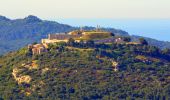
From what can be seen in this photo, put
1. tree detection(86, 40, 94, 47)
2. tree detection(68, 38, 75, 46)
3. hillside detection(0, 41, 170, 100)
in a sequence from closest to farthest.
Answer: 1. hillside detection(0, 41, 170, 100)
2. tree detection(86, 40, 94, 47)
3. tree detection(68, 38, 75, 46)

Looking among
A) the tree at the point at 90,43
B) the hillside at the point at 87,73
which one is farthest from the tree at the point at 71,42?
the tree at the point at 90,43

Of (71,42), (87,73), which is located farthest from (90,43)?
(87,73)

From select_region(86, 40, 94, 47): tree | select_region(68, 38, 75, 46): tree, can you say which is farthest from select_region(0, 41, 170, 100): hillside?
select_region(68, 38, 75, 46): tree

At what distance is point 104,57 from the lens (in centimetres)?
Answer: 11444

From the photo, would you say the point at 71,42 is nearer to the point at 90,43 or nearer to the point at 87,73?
the point at 90,43

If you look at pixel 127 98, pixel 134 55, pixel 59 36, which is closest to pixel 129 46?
pixel 134 55

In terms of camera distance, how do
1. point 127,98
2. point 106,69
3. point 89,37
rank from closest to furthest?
point 127,98 → point 106,69 → point 89,37

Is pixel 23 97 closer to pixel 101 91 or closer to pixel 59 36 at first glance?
pixel 101 91

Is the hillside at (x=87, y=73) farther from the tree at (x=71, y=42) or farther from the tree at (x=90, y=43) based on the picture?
the tree at (x=71, y=42)

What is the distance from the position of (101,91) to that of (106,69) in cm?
749

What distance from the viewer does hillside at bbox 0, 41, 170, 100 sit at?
10212 centimetres

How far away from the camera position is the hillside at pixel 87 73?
335ft

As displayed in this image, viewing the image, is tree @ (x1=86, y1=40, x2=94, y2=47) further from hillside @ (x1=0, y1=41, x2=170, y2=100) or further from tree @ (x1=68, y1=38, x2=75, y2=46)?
tree @ (x1=68, y1=38, x2=75, y2=46)

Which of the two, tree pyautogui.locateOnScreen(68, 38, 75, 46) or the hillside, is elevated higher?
tree pyautogui.locateOnScreen(68, 38, 75, 46)
